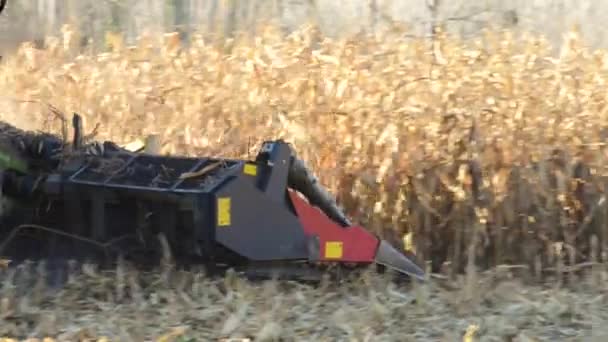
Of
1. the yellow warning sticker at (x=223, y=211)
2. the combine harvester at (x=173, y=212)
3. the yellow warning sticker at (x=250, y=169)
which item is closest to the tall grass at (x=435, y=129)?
the combine harvester at (x=173, y=212)

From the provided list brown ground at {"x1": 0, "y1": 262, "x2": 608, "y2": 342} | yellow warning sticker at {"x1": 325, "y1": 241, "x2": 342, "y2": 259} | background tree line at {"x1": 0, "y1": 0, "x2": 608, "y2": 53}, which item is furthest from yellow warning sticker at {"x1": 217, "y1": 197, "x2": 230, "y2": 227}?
background tree line at {"x1": 0, "y1": 0, "x2": 608, "y2": 53}

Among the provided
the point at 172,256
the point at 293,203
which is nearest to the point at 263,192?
the point at 293,203

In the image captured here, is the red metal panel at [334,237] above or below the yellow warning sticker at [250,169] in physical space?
below

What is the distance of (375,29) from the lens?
29.1 ft

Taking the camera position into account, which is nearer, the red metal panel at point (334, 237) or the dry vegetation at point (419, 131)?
the red metal panel at point (334, 237)

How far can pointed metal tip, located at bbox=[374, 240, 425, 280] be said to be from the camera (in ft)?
20.7

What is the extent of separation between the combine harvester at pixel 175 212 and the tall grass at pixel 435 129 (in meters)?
1.17

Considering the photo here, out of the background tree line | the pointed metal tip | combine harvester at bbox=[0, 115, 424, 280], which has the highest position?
the background tree line

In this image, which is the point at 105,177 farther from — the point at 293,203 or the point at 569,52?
the point at 569,52

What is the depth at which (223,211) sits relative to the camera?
5.59 m

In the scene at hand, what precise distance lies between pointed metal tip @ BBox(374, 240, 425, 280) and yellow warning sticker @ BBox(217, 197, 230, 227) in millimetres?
1059

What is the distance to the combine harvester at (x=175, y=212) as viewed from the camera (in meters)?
5.71

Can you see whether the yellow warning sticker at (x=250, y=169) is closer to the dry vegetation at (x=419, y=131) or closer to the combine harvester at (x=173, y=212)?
the combine harvester at (x=173, y=212)

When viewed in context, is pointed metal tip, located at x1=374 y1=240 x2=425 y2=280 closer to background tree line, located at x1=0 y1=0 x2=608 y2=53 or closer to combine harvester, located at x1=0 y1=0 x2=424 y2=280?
combine harvester, located at x1=0 y1=0 x2=424 y2=280
